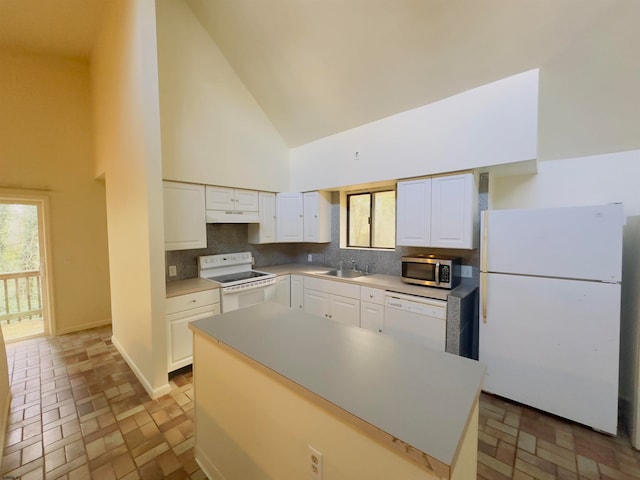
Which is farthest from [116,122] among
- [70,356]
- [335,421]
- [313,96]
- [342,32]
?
[335,421]

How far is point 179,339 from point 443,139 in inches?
130

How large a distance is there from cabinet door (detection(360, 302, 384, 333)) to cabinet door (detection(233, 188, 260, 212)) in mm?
1955

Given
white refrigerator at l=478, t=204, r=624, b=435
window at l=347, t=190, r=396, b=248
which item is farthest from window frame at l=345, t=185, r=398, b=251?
white refrigerator at l=478, t=204, r=624, b=435

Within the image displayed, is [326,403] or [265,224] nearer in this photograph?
[326,403]

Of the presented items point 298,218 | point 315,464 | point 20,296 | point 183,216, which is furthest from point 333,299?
point 20,296

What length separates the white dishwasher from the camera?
2.45 m

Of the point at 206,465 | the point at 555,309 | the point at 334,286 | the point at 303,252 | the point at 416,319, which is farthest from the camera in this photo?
the point at 303,252

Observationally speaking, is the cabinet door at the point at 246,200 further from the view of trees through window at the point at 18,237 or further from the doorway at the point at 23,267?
the view of trees through window at the point at 18,237

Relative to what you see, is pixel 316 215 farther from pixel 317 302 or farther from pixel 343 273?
pixel 317 302

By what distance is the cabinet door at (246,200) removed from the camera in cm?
347

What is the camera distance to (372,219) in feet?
12.5

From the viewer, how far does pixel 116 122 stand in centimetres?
282

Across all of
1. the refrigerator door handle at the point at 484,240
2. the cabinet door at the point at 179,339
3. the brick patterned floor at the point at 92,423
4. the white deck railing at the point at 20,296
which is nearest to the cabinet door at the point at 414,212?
the refrigerator door handle at the point at 484,240

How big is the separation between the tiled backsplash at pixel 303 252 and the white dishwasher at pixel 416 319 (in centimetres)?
74
